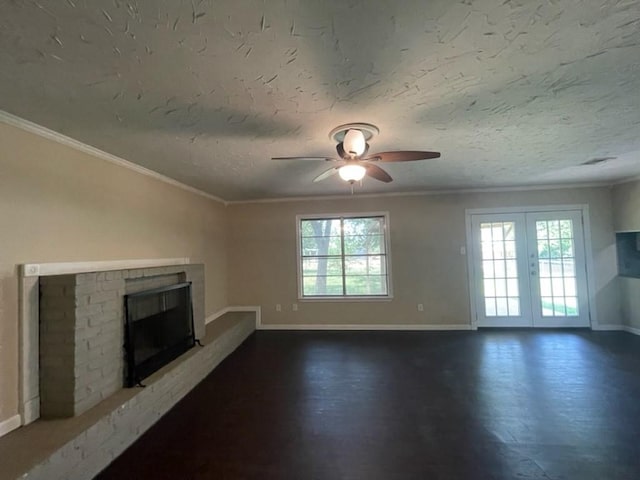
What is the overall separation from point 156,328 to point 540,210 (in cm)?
601

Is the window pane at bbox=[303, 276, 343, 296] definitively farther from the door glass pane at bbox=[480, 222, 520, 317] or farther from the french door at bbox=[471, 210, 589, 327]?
the door glass pane at bbox=[480, 222, 520, 317]

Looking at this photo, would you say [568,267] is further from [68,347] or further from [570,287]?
[68,347]

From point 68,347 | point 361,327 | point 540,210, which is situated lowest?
point 361,327

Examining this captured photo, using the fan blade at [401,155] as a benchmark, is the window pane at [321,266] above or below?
below

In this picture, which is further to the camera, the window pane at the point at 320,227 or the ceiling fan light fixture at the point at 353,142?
the window pane at the point at 320,227

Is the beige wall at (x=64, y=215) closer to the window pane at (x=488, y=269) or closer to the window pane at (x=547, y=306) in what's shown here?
the window pane at (x=488, y=269)

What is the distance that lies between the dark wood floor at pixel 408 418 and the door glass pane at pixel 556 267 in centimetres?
88

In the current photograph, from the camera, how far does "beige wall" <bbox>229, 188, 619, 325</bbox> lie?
5207 mm

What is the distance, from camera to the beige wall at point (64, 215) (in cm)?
215

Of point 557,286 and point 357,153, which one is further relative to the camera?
point 557,286

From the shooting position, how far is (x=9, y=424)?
6.98 feet

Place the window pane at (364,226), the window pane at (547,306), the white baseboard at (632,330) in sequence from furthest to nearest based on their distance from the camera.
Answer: the window pane at (364,226)
the window pane at (547,306)
the white baseboard at (632,330)

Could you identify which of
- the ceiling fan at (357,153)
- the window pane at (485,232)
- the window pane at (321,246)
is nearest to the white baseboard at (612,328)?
the window pane at (485,232)

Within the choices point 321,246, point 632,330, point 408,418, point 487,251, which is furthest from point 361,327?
point 632,330
